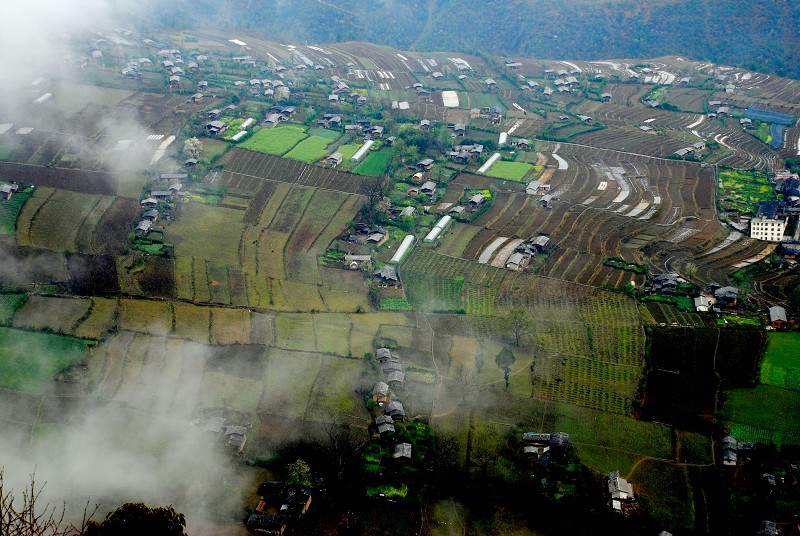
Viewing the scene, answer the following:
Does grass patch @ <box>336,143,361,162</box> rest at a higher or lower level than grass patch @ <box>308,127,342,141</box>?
lower

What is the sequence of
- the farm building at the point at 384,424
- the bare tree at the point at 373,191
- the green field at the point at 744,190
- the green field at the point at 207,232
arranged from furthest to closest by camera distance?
the green field at the point at 744,190, the bare tree at the point at 373,191, the green field at the point at 207,232, the farm building at the point at 384,424

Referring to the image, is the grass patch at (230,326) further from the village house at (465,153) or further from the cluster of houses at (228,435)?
the village house at (465,153)

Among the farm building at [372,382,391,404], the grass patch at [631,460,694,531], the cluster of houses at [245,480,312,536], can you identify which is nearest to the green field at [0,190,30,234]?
the farm building at [372,382,391,404]

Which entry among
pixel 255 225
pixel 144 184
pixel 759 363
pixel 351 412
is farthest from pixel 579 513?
pixel 144 184

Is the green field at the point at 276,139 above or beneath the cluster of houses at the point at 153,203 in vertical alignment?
above

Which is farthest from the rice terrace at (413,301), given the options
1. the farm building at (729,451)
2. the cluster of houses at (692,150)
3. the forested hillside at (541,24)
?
the forested hillside at (541,24)

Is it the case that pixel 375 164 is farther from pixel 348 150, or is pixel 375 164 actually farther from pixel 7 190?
pixel 7 190

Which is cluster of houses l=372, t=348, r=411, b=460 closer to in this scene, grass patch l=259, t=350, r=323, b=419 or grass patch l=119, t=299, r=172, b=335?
grass patch l=259, t=350, r=323, b=419
